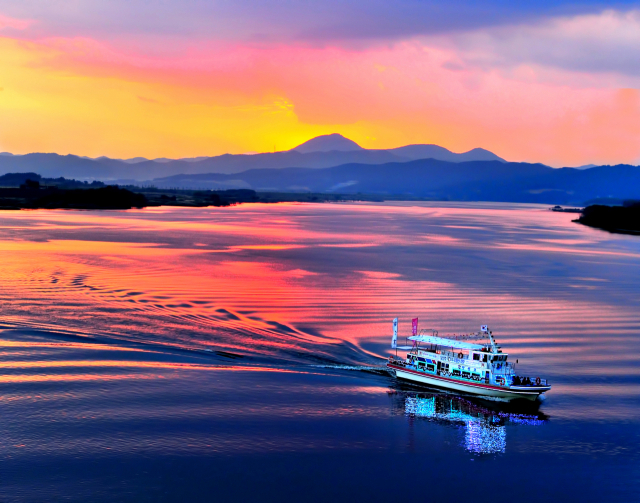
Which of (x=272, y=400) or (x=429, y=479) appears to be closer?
(x=429, y=479)

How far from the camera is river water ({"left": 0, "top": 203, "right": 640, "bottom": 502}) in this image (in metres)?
20.0

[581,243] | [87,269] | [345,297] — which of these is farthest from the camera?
[581,243]

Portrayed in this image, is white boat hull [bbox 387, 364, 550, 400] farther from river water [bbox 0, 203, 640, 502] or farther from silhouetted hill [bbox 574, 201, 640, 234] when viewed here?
silhouetted hill [bbox 574, 201, 640, 234]

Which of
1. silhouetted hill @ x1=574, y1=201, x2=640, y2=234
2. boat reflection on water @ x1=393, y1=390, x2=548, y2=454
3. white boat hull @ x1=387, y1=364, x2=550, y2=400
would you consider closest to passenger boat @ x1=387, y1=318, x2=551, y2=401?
white boat hull @ x1=387, y1=364, x2=550, y2=400

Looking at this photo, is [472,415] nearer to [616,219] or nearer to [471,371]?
[471,371]

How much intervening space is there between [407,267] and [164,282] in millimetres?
25963

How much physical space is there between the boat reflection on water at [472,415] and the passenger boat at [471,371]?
635 millimetres

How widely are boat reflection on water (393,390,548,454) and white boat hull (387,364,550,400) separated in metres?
0.52

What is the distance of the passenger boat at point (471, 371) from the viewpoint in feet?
87.9

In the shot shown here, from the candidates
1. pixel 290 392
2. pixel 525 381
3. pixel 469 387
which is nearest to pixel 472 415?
pixel 469 387

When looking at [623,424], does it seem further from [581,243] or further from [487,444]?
[581,243]

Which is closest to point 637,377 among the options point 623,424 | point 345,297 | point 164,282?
point 623,424

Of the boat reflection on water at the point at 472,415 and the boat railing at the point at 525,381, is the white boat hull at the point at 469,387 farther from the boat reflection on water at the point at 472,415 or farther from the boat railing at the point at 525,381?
the boat reflection on water at the point at 472,415

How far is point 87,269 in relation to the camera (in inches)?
2120
